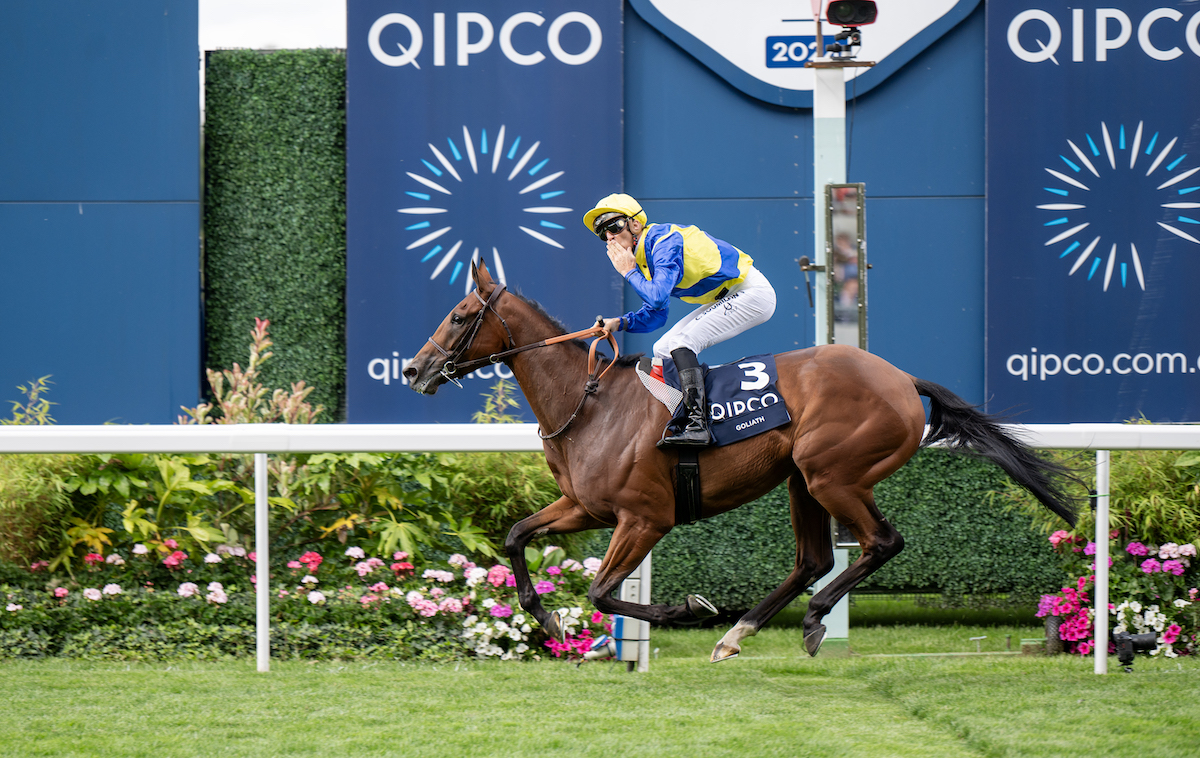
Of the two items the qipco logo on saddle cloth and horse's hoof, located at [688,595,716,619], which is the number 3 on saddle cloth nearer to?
the qipco logo on saddle cloth

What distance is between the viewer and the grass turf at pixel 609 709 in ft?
9.51

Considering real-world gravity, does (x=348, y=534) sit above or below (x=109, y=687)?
above

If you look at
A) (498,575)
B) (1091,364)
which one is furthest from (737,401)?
(1091,364)

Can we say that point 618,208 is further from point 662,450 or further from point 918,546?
point 918,546

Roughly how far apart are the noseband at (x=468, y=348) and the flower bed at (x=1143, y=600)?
257cm

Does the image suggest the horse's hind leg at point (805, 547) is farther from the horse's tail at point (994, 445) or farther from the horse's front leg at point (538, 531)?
the horse's front leg at point (538, 531)

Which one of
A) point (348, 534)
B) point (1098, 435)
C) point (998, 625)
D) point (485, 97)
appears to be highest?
point (485, 97)

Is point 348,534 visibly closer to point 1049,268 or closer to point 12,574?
point 12,574

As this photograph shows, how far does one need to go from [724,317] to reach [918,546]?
7.34 ft

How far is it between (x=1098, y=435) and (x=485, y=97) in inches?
171

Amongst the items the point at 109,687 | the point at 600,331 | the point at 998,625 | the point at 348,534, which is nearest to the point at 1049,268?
the point at 998,625

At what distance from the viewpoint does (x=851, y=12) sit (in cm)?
453

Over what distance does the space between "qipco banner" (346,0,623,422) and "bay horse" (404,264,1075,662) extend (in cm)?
298

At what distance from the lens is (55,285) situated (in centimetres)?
677
